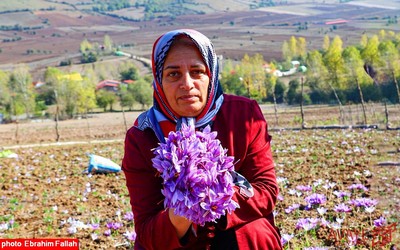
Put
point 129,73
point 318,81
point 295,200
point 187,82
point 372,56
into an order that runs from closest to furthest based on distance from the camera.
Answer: point 187,82 < point 295,200 < point 318,81 < point 372,56 < point 129,73

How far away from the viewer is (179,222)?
2115mm

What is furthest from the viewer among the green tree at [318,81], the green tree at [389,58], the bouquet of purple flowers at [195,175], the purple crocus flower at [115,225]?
the green tree at [318,81]

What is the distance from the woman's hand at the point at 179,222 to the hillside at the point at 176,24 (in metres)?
105

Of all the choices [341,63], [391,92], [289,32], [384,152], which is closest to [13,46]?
[289,32]

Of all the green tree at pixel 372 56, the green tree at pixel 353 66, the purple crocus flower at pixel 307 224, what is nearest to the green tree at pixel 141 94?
the green tree at pixel 353 66

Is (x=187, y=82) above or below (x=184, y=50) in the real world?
below

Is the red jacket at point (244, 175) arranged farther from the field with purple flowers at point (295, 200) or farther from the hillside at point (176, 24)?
the hillside at point (176, 24)

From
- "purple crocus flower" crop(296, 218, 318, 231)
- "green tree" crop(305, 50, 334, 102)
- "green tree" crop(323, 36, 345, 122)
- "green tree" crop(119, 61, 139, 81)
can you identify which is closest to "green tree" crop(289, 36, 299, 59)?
"green tree" crop(119, 61, 139, 81)

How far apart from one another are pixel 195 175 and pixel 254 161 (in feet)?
2.41

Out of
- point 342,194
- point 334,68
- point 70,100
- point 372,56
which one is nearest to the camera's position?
point 342,194

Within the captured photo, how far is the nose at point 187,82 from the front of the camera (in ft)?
7.61

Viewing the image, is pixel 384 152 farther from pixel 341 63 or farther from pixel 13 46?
pixel 13 46

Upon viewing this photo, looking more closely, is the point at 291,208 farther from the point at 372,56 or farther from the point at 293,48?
the point at 293,48

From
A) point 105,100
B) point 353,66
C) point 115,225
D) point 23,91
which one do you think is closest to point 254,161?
point 115,225
